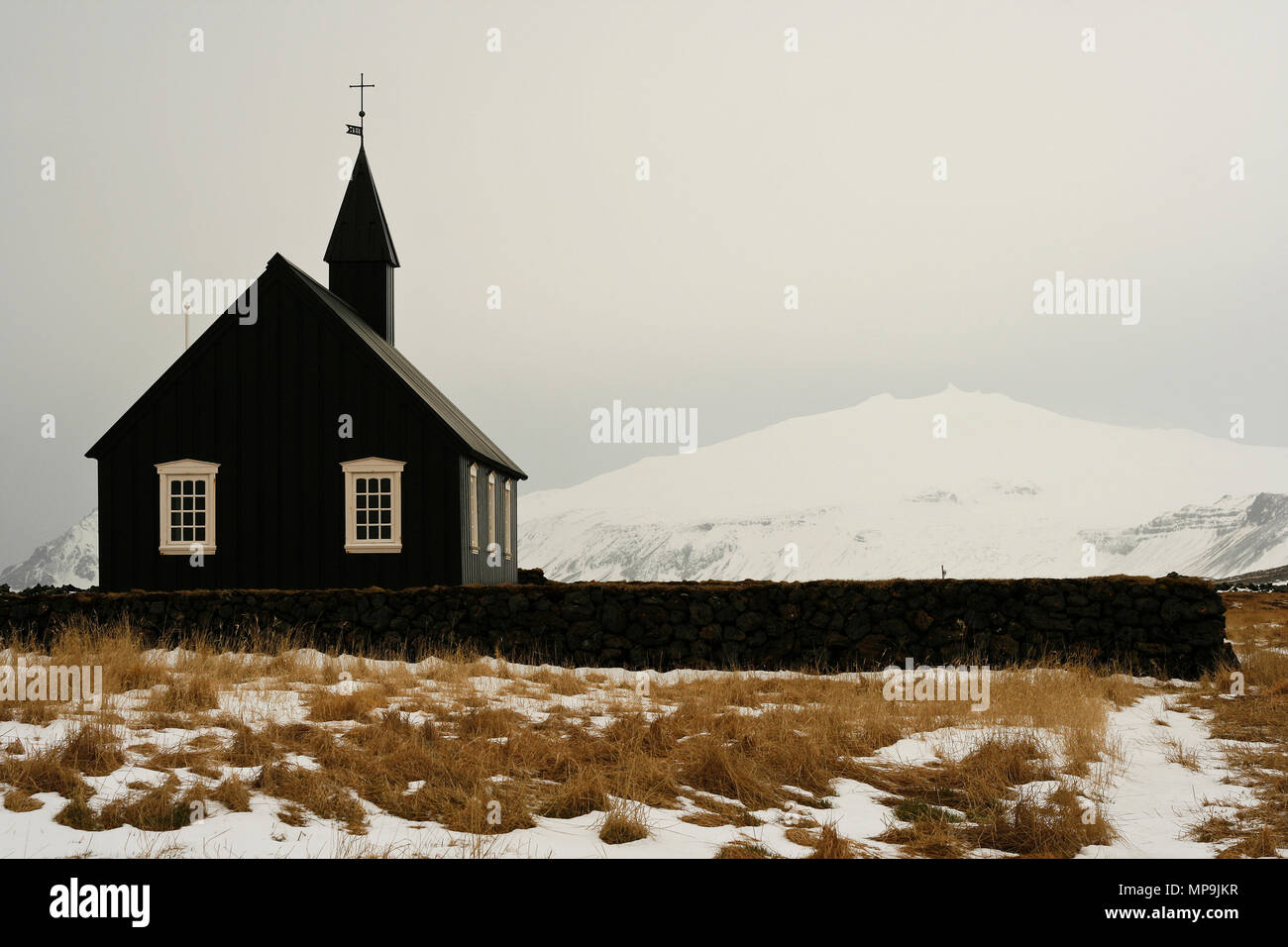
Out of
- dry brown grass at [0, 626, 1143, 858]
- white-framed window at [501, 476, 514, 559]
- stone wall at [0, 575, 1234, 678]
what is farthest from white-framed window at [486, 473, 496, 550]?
dry brown grass at [0, 626, 1143, 858]

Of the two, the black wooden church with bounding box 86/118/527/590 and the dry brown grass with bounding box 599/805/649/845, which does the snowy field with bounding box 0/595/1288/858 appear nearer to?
the dry brown grass with bounding box 599/805/649/845

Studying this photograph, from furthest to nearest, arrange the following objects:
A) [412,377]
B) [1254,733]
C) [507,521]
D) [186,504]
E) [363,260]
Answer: [507,521] < [363,260] < [412,377] < [186,504] < [1254,733]

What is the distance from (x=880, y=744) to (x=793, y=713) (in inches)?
56.4

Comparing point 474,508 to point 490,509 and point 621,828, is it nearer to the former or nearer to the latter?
point 490,509

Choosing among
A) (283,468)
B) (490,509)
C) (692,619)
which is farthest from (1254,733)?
(283,468)

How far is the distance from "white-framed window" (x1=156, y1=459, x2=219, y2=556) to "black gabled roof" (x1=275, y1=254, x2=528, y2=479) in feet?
14.8

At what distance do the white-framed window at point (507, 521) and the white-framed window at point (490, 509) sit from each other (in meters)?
1.74

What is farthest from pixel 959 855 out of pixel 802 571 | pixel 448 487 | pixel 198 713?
pixel 802 571

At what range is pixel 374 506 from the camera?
2375cm

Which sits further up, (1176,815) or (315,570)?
(315,570)

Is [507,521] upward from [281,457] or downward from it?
downward

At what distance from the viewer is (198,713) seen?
12211 mm

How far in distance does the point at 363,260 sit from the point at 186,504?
29.6 ft
